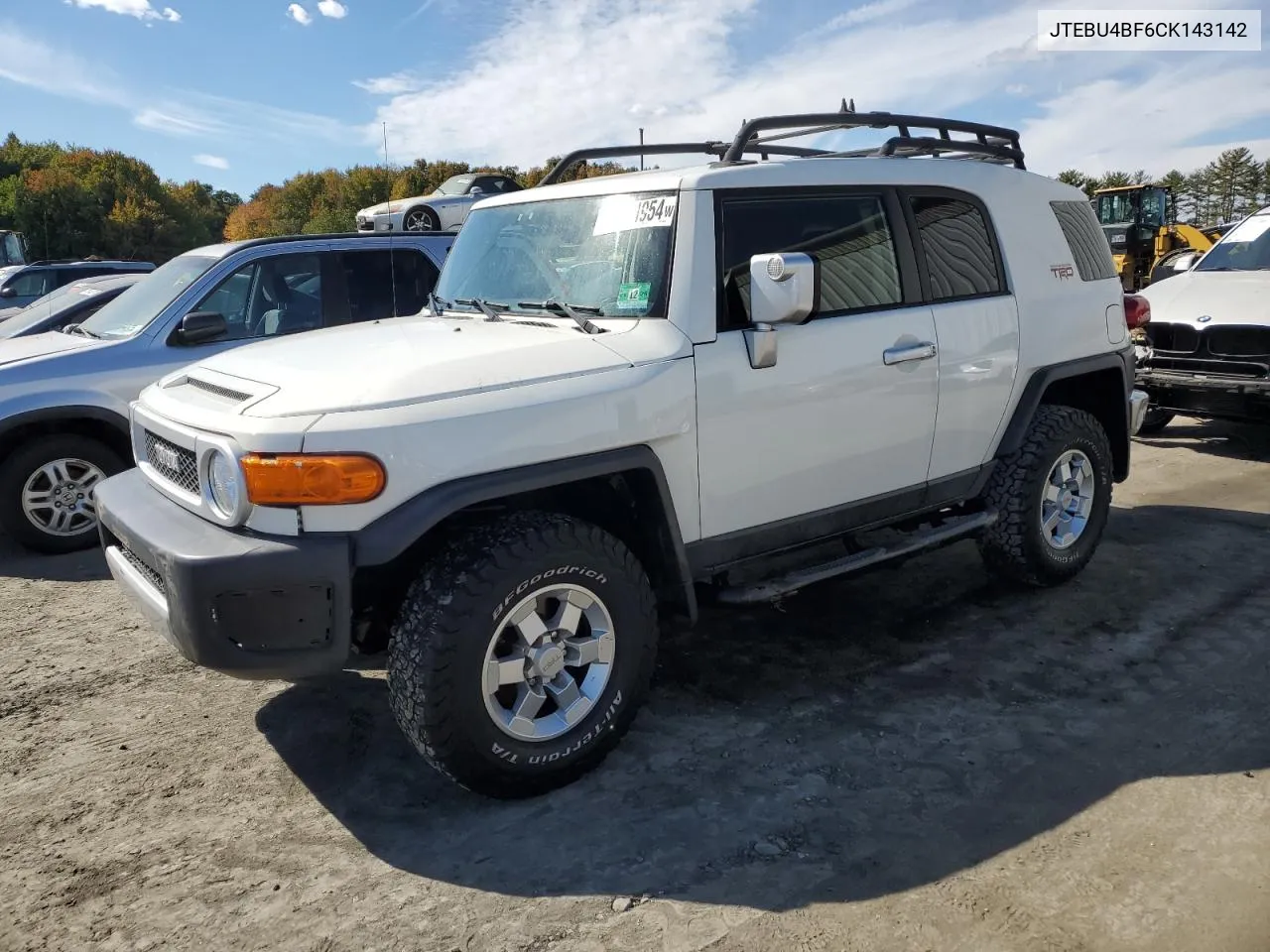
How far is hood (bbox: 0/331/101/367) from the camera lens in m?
5.76

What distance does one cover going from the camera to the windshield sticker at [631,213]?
3.38 metres

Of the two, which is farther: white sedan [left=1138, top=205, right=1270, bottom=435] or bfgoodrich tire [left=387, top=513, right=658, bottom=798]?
white sedan [left=1138, top=205, right=1270, bottom=435]

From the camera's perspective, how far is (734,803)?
296 cm

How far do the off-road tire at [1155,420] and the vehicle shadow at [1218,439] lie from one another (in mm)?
57

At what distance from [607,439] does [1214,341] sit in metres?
6.04

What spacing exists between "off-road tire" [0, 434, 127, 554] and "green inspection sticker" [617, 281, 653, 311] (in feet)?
12.9

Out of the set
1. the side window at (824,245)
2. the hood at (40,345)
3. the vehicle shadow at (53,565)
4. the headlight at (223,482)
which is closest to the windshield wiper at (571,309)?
the side window at (824,245)

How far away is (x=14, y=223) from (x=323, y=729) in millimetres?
53901

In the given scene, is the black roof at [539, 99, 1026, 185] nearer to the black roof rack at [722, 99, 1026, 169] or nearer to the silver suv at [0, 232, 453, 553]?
the black roof rack at [722, 99, 1026, 169]

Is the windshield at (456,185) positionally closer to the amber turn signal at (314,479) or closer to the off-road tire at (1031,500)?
the off-road tire at (1031,500)

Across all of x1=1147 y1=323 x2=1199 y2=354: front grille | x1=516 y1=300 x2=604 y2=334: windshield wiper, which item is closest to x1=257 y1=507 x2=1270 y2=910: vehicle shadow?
x1=516 y1=300 x2=604 y2=334: windshield wiper

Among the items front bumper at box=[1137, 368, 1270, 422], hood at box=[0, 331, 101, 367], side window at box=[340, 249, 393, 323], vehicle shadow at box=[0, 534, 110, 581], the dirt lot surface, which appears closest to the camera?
the dirt lot surface

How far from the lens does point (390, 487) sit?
266 centimetres

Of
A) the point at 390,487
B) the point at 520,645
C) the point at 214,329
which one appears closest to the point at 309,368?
the point at 390,487
